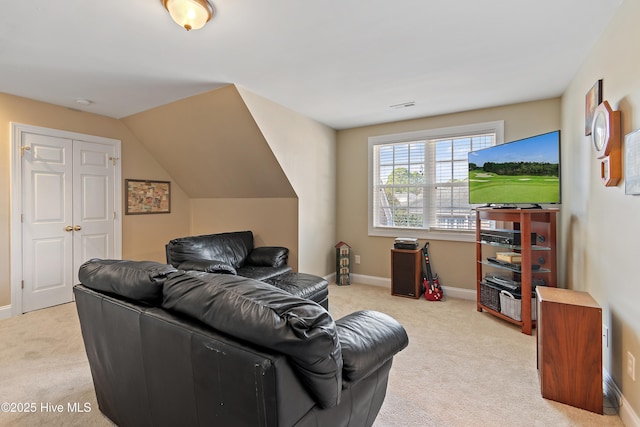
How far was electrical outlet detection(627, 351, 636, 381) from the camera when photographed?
1671 mm

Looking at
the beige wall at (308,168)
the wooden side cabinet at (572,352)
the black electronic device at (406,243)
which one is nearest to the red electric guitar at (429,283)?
the black electronic device at (406,243)

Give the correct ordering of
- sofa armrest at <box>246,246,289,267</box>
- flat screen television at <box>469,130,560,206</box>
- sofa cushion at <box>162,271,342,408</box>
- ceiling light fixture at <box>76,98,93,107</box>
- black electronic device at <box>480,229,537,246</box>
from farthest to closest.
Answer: sofa armrest at <box>246,246,289,267</box> < ceiling light fixture at <box>76,98,93,107</box> < black electronic device at <box>480,229,537,246</box> < flat screen television at <box>469,130,560,206</box> < sofa cushion at <box>162,271,342,408</box>

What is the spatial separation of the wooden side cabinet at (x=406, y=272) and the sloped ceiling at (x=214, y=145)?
1618 mm

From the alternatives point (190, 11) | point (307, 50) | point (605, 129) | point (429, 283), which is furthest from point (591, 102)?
point (190, 11)

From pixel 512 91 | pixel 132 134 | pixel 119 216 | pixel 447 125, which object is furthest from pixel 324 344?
pixel 132 134

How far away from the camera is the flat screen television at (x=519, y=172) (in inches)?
111

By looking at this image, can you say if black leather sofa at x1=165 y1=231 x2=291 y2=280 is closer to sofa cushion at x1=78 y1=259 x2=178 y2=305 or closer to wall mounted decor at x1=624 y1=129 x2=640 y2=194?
sofa cushion at x1=78 y1=259 x2=178 y2=305

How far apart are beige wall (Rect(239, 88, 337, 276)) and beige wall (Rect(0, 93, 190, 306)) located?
2.25 m

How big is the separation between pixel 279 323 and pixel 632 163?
2.02 meters

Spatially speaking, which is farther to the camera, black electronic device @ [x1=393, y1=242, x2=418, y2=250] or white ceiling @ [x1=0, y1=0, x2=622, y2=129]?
black electronic device @ [x1=393, y1=242, x2=418, y2=250]

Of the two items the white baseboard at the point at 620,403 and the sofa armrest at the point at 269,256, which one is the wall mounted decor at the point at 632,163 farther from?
the sofa armrest at the point at 269,256

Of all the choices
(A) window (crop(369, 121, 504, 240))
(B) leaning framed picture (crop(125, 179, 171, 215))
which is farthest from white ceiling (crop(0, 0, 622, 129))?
(B) leaning framed picture (crop(125, 179, 171, 215))

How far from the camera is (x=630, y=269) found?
5.61 feet

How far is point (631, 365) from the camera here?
1.70 m
